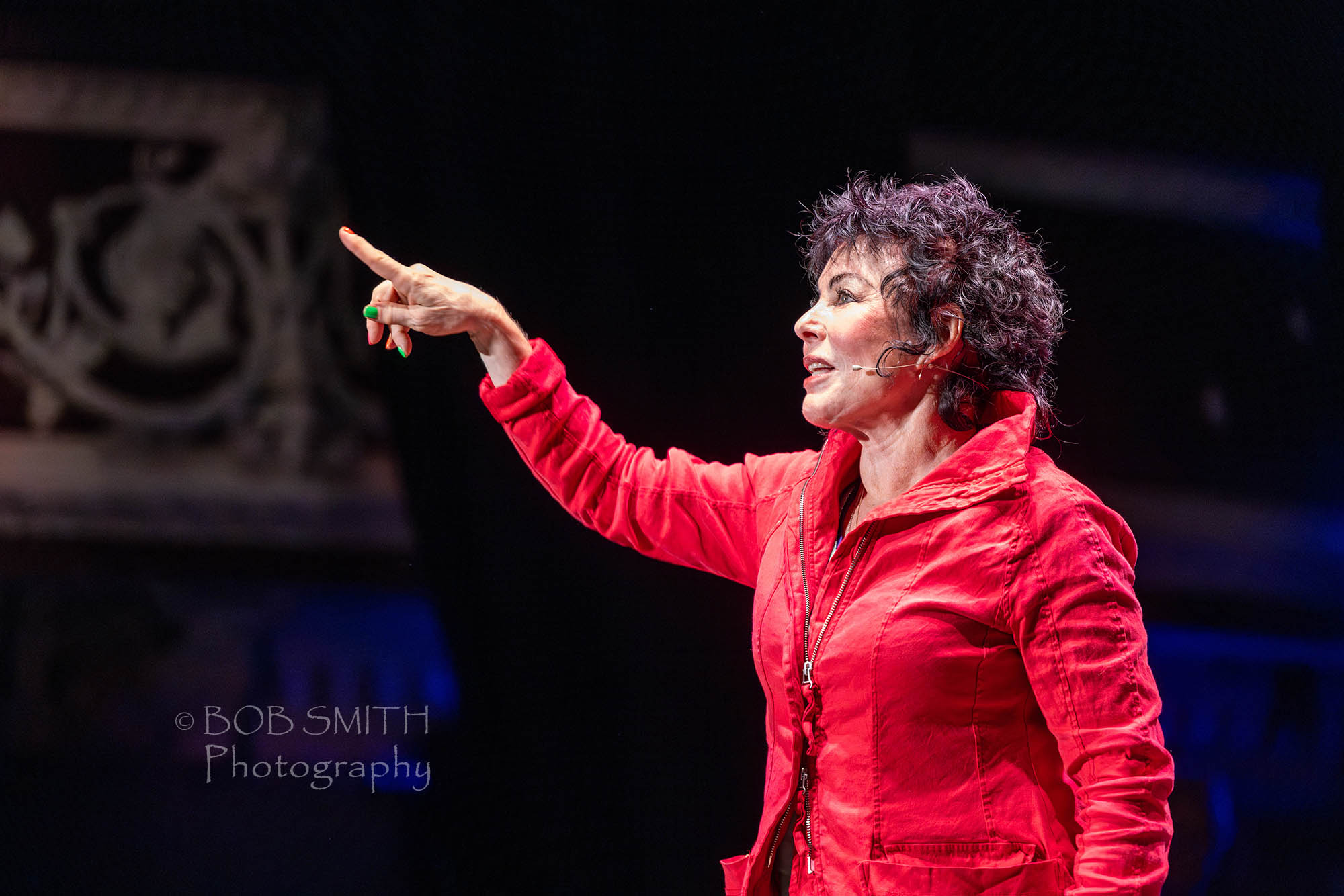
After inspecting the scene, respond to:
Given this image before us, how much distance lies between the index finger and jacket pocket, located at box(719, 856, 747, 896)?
0.86 metres

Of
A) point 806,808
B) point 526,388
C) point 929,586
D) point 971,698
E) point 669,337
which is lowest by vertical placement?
point 806,808

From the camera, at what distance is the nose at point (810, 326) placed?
139 centimetres

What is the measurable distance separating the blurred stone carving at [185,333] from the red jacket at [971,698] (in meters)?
1.02

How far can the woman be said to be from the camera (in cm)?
118

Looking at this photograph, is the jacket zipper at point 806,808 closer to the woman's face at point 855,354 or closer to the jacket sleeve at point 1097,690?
the jacket sleeve at point 1097,690

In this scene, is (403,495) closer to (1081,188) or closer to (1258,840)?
(1081,188)

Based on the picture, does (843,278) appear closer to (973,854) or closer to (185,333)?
(973,854)

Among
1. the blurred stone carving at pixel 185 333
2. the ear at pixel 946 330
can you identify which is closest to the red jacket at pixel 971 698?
the ear at pixel 946 330

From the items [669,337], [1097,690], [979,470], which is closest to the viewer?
[1097,690]

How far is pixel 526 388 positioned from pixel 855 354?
44 cm

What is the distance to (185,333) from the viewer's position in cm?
208

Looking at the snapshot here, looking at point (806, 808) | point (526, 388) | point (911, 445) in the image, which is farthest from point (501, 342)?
point (806, 808)

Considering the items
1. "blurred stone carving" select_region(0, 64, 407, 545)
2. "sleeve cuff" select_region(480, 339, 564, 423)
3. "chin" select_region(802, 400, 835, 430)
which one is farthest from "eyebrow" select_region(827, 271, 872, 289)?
"blurred stone carving" select_region(0, 64, 407, 545)

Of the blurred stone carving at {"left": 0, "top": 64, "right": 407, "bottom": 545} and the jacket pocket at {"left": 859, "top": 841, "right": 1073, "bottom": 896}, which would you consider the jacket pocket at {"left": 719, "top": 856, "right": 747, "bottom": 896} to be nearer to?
the jacket pocket at {"left": 859, "top": 841, "right": 1073, "bottom": 896}
